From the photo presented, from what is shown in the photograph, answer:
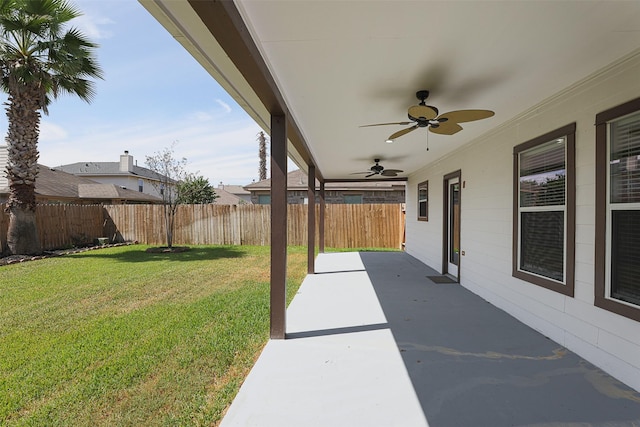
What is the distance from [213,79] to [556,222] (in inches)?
144

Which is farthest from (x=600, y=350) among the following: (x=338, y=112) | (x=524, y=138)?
(x=338, y=112)

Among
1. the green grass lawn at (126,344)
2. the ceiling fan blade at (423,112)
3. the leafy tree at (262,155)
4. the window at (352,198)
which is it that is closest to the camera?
the green grass lawn at (126,344)

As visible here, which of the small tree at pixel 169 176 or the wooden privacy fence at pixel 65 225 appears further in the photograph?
the small tree at pixel 169 176

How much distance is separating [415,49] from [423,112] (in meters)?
0.80

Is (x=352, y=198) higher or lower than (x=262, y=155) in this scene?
lower

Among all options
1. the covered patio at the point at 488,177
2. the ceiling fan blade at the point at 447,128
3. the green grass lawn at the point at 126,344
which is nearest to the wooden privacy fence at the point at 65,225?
the green grass lawn at the point at 126,344

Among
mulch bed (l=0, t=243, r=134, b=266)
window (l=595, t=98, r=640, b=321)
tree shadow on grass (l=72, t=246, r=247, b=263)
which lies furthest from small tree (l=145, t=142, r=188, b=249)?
window (l=595, t=98, r=640, b=321)

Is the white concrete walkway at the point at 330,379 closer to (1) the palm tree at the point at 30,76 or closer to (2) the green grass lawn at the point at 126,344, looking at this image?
(2) the green grass lawn at the point at 126,344

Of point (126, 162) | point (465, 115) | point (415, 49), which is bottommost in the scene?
point (465, 115)

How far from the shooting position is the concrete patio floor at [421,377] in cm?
209

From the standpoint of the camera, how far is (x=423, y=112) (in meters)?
3.09

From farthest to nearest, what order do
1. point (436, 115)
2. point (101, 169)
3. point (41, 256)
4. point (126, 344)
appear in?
point (101, 169) → point (41, 256) → point (126, 344) → point (436, 115)

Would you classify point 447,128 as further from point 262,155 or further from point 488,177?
point 262,155

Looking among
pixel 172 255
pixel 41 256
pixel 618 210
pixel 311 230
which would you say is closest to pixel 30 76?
pixel 41 256
